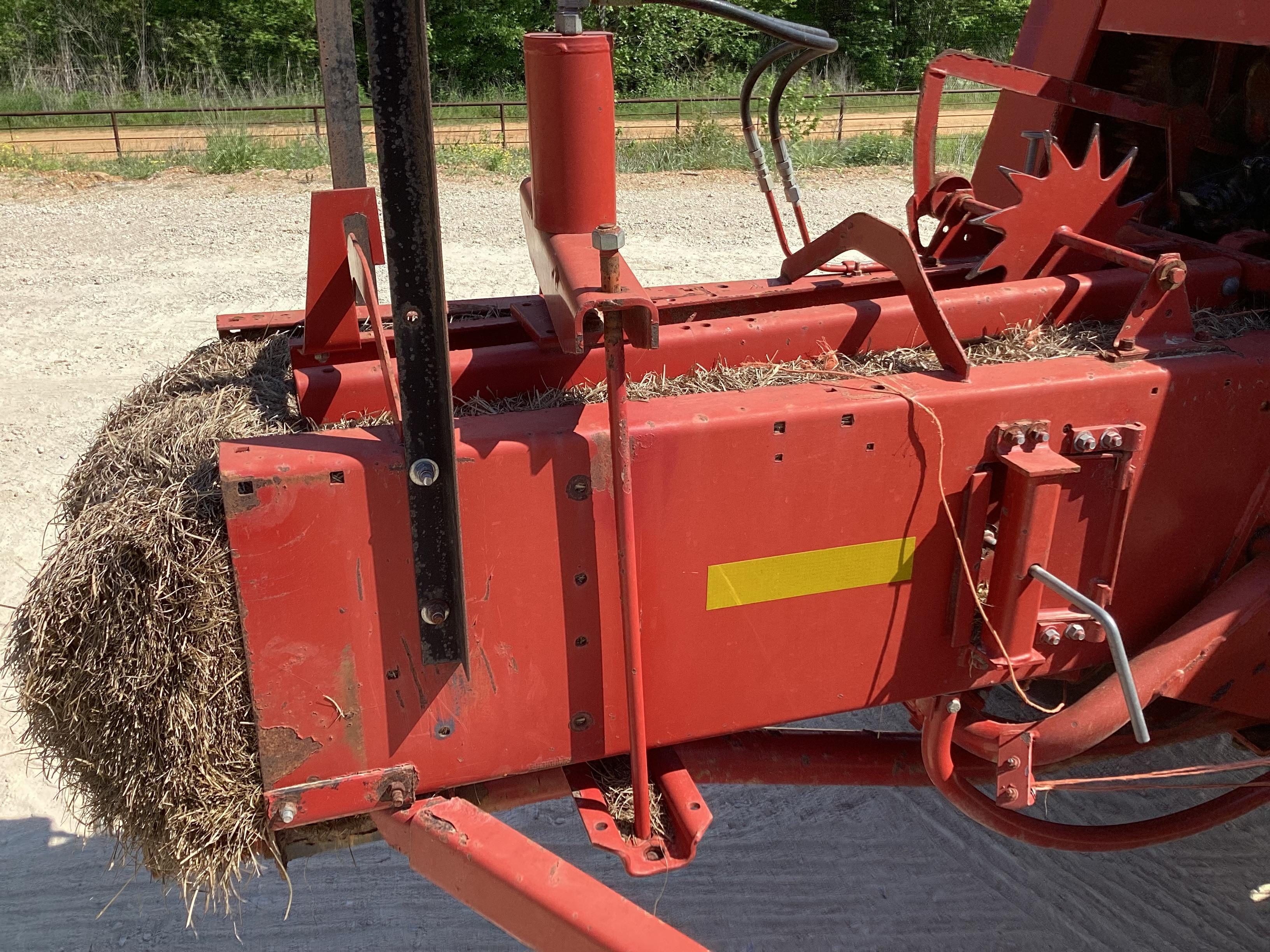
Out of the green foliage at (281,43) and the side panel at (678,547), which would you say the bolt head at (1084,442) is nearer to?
the side panel at (678,547)

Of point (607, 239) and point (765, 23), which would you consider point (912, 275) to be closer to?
point (765, 23)

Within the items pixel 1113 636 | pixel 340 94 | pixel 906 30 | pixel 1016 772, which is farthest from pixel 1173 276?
pixel 906 30

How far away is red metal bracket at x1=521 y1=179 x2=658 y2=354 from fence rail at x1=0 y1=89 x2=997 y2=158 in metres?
12.4

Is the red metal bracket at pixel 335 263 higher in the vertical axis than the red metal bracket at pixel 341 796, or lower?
higher

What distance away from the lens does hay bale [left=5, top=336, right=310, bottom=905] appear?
1822mm

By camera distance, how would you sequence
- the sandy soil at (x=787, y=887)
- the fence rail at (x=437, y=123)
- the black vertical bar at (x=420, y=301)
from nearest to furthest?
the black vertical bar at (x=420, y=301) → the sandy soil at (x=787, y=887) → the fence rail at (x=437, y=123)

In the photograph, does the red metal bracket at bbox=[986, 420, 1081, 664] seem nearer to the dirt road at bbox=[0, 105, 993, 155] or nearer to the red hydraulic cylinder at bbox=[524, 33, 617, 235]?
the red hydraulic cylinder at bbox=[524, 33, 617, 235]

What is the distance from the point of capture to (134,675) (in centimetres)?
187

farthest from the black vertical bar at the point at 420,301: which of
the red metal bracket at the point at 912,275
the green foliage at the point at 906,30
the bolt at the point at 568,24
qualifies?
the green foliage at the point at 906,30

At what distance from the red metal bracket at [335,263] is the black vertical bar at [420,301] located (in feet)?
0.86

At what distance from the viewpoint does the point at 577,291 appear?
1856mm

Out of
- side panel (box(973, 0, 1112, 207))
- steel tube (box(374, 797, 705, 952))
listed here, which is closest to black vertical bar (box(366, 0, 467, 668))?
steel tube (box(374, 797, 705, 952))

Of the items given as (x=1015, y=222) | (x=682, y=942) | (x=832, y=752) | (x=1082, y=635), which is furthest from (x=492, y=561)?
(x=1015, y=222)

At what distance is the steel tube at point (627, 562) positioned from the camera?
6.00 ft
